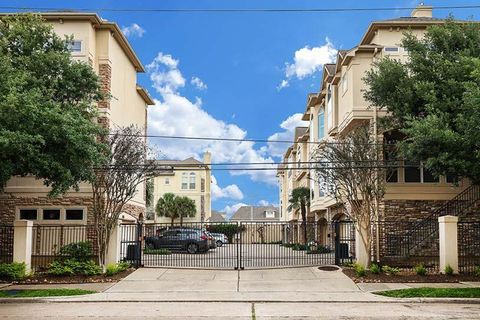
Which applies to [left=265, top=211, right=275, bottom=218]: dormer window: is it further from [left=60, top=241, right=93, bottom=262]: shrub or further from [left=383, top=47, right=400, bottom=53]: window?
[left=60, top=241, right=93, bottom=262]: shrub

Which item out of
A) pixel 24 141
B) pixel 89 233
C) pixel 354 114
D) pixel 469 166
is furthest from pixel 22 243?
pixel 469 166

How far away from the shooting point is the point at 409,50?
2191cm

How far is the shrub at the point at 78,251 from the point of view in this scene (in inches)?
849

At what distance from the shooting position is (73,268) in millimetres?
20031

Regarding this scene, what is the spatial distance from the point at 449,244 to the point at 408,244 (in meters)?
3.18

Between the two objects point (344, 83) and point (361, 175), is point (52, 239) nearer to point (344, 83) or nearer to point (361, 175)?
point (361, 175)

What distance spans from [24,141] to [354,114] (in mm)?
13830

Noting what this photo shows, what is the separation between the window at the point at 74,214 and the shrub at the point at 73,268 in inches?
180

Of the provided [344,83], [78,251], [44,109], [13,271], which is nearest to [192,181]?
[344,83]

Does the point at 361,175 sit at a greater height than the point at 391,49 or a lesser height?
lesser

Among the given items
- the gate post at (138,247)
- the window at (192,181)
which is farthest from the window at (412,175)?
the window at (192,181)

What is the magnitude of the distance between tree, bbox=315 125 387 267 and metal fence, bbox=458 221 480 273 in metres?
3.60

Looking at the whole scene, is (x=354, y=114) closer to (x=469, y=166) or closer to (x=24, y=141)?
(x=469, y=166)

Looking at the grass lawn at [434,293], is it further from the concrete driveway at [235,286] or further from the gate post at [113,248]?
the gate post at [113,248]
